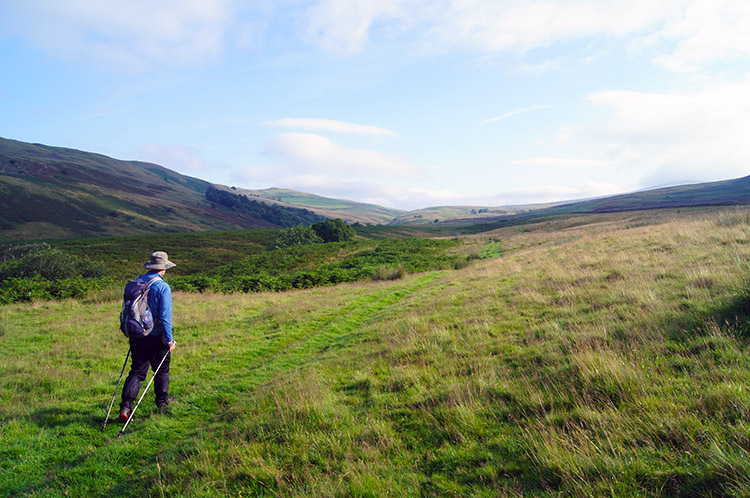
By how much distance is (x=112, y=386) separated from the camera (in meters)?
7.45

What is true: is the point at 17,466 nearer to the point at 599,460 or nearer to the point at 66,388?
the point at 66,388

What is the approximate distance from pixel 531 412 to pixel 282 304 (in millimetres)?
14104

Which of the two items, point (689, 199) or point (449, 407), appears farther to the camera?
point (689, 199)

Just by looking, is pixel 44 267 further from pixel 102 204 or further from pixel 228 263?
pixel 102 204

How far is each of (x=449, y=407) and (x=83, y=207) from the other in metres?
132

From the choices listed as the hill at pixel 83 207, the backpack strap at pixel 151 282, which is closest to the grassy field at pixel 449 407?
the backpack strap at pixel 151 282

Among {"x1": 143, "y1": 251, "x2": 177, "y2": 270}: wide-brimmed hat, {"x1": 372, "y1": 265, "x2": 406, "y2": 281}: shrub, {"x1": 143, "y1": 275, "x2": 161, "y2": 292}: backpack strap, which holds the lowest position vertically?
{"x1": 372, "y1": 265, "x2": 406, "y2": 281}: shrub

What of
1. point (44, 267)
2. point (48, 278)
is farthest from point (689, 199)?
point (44, 267)

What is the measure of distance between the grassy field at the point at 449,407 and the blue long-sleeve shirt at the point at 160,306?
5.17 ft

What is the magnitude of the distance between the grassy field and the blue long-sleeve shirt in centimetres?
158

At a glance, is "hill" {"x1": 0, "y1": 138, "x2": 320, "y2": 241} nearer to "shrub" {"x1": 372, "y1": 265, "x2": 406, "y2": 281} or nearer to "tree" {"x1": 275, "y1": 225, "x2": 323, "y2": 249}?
"tree" {"x1": 275, "y1": 225, "x2": 323, "y2": 249}

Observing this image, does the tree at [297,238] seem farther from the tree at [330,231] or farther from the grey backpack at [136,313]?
the grey backpack at [136,313]

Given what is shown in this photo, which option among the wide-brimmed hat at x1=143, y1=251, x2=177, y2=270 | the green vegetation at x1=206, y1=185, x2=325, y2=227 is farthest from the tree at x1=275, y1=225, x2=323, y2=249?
the green vegetation at x1=206, y1=185, x2=325, y2=227

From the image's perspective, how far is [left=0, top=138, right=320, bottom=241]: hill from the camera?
8119 centimetres
